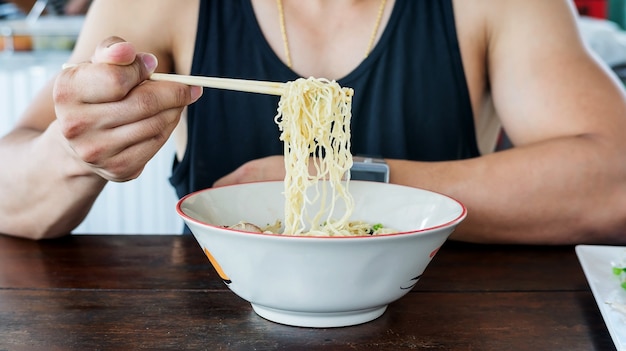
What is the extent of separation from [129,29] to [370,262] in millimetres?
858

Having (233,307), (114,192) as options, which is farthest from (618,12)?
(233,307)

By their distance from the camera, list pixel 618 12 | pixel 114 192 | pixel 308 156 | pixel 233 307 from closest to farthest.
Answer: pixel 233 307, pixel 308 156, pixel 114 192, pixel 618 12

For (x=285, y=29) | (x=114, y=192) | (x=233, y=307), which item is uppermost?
(x=285, y=29)

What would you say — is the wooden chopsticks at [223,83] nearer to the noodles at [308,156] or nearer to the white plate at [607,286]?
the noodles at [308,156]

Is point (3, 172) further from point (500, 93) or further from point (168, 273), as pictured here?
point (500, 93)

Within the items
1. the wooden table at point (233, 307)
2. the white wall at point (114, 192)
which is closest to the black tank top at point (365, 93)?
the wooden table at point (233, 307)

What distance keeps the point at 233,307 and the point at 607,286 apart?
448 millimetres

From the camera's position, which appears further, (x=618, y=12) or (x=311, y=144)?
(x=618, y=12)

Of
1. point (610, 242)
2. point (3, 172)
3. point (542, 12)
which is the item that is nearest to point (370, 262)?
point (610, 242)

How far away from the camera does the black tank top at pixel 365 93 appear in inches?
56.3

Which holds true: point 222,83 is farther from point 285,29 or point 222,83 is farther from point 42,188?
point 285,29

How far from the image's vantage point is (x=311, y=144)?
999mm

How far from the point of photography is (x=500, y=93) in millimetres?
1404

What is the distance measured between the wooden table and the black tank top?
1.31 ft
